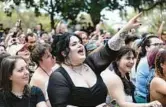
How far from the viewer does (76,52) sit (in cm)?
448

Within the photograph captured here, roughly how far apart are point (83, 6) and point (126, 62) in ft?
73.5

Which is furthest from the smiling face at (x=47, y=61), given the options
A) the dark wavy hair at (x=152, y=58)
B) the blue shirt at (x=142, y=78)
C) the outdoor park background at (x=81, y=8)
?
the outdoor park background at (x=81, y=8)

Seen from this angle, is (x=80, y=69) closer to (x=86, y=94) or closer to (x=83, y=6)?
(x=86, y=94)

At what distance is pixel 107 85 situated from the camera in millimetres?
Result: 4562

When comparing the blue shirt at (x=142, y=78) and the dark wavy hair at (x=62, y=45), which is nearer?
the dark wavy hair at (x=62, y=45)

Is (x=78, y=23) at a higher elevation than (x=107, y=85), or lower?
lower

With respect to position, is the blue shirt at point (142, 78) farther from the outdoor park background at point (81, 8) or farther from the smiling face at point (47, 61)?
the outdoor park background at point (81, 8)

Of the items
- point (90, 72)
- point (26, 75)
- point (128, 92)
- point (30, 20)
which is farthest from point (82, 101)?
point (30, 20)

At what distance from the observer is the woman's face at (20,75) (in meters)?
4.75

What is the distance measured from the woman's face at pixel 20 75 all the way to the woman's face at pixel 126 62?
1743mm

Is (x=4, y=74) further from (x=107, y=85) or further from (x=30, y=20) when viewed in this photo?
(x=30, y=20)

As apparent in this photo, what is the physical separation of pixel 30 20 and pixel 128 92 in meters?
54.9

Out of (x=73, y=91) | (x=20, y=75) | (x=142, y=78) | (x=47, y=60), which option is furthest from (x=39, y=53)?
(x=73, y=91)

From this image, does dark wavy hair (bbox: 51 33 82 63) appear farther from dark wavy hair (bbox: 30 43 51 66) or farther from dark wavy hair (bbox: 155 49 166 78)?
dark wavy hair (bbox: 30 43 51 66)
